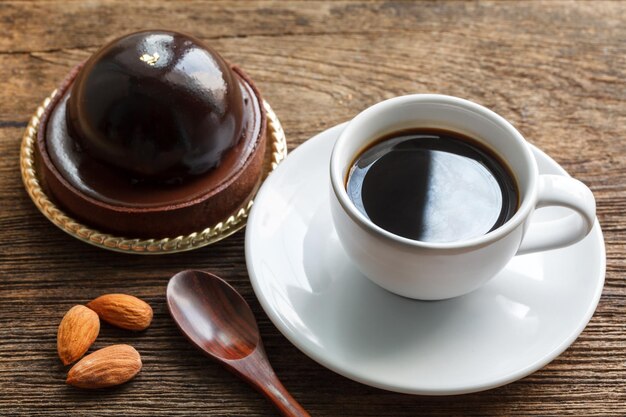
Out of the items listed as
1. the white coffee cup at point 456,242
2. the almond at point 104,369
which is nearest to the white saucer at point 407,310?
the white coffee cup at point 456,242

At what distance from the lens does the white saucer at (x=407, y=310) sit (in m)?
0.74

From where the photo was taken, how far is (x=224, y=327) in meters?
0.82

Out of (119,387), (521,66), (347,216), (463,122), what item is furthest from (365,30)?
(119,387)

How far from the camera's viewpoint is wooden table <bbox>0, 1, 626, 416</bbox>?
80 cm

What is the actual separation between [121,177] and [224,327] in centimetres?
22

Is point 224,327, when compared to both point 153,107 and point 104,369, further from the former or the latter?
point 153,107

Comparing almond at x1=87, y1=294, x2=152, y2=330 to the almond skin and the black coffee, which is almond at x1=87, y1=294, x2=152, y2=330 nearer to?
the almond skin

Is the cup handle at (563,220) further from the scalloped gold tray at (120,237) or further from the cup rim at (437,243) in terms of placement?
the scalloped gold tray at (120,237)

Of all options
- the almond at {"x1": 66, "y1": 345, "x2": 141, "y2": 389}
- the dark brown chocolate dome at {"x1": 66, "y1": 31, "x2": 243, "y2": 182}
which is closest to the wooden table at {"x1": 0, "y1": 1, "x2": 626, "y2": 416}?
the almond at {"x1": 66, "y1": 345, "x2": 141, "y2": 389}

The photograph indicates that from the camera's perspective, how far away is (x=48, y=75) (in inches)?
44.4

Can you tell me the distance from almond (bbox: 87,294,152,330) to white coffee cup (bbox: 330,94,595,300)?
0.78ft

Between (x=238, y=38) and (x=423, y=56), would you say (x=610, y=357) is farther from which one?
(x=238, y=38)

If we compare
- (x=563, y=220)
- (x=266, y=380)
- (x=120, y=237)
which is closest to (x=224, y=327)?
(x=266, y=380)

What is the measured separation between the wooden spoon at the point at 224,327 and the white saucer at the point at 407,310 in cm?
5
